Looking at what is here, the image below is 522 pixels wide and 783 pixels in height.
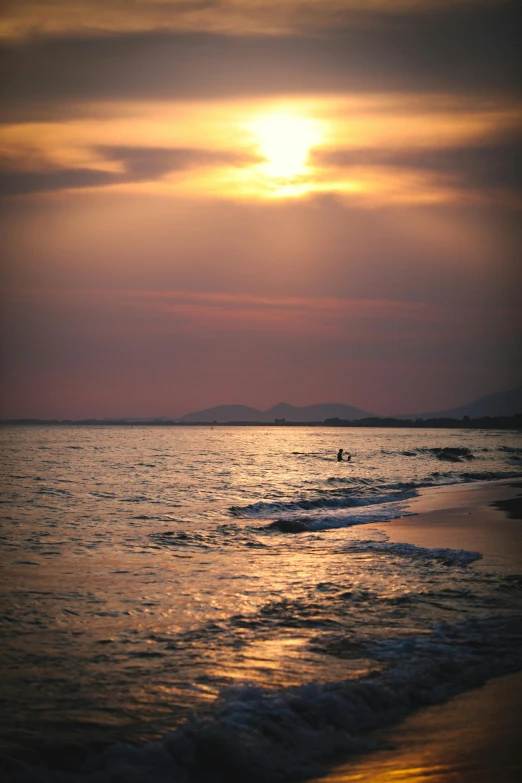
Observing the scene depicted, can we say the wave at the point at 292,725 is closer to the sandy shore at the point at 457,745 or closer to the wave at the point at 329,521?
the sandy shore at the point at 457,745

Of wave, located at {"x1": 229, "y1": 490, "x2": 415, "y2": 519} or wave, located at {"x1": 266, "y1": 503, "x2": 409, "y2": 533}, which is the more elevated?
wave, located at {"x1": 266, "y1": 503, "x2": 409, "y2": 533}

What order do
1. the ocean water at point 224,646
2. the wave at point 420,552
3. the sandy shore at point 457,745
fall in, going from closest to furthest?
the sandy shore at point 457,745, the ocean water at point 224,646, the wave at point 420,552

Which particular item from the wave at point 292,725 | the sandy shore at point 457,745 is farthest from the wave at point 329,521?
the sandy shore at point 457,745

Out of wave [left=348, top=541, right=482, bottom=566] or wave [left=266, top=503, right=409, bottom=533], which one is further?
wave [left=266, top=503, right=409, bottom=533]

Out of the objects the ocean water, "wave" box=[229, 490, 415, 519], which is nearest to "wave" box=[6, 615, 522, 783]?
the ocean water

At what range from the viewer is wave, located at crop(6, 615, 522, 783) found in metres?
6.39

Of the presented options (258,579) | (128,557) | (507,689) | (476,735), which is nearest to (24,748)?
(476,735)

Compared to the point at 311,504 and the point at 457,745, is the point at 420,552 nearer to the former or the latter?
the point at 457,745

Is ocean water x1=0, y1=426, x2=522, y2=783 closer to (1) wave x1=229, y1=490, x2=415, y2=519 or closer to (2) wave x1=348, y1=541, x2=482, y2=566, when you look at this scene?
(2) wave x1=348, y1=541, x2=482, y2=566

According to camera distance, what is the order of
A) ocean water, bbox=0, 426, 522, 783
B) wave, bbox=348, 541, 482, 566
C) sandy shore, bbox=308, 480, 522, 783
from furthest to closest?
1. wave, bbox=348, 541, 482, 566
2. ocean water, bbox=0, 426, 522, 783
3. sandy shore, bbox=308, 480, 522, 783

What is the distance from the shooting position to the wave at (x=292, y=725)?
21.0 ft

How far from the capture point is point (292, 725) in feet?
23.9

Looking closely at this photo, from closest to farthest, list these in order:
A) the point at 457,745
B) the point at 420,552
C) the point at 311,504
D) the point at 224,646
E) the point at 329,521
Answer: the point at 457,745
the point at 224,646
the point at 420,552
the point at 329,521
the point at 311,504

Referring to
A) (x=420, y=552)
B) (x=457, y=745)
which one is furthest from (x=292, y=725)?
(x=420, y=552)
